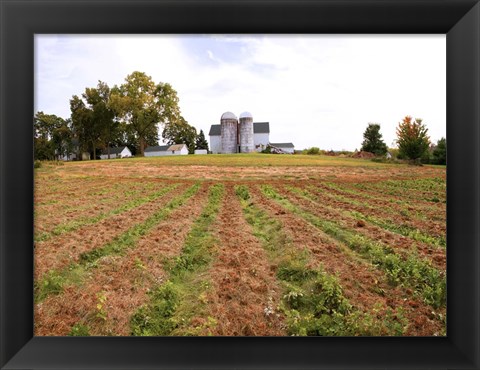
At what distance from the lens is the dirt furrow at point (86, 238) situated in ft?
5.37

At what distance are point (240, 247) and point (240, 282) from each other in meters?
0.22

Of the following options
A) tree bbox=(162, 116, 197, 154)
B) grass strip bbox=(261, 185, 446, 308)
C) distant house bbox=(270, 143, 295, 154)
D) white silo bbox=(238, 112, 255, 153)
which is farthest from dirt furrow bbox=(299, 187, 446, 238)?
tree bbox=(162, 116, 197, 154)

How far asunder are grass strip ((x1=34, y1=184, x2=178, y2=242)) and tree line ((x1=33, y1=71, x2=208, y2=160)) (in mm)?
299

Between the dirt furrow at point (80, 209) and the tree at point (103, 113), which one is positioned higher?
the tree at point (103, 113)

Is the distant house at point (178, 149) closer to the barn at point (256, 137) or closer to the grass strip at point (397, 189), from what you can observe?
the barn at point (256, 137)

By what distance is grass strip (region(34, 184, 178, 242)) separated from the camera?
1683 millimetres

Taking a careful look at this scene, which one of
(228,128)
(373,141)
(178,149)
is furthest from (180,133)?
(373,141)

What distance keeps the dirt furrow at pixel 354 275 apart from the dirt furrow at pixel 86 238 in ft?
2.44

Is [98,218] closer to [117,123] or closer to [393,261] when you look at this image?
[117,123]

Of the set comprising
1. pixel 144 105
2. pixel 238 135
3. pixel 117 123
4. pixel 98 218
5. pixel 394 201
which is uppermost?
pixel 144 105
